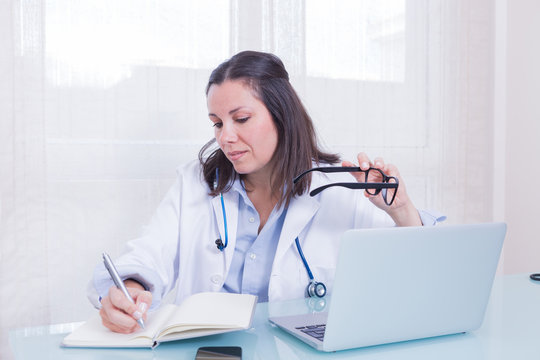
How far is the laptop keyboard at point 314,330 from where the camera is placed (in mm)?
889

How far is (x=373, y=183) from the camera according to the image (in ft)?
4.15

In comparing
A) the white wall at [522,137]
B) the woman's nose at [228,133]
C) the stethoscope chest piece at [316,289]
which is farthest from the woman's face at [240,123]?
the white wall at [522,137]

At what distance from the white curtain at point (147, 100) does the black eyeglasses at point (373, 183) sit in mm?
893

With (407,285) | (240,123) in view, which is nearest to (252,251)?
(240,123)

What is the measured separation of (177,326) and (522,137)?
2287mm

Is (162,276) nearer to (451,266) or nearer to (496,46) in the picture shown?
(451,266)

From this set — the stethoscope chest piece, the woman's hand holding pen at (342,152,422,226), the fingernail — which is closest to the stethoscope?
the stethoscope chest piece

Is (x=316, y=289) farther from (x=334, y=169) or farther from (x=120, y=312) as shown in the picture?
(x=120, y=312)

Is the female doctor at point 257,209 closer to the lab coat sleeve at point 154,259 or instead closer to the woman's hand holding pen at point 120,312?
the lab coat sleeve at point 154,259

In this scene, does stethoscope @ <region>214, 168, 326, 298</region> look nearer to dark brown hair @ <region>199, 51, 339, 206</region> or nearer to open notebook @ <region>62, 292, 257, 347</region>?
dark brown hair @ <region>199, 51, 339, 206</region>

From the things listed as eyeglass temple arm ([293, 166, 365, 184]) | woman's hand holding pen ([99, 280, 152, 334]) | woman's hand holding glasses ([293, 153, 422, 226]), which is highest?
eyeglass temple arm ([293, 166, 365, 184])

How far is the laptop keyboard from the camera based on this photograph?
0.89 meters

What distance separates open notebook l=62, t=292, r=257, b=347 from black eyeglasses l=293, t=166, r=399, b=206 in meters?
Result: 0.39

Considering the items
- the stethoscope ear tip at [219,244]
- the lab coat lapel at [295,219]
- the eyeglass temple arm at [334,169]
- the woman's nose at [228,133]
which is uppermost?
the woman's nose at [228,133]
